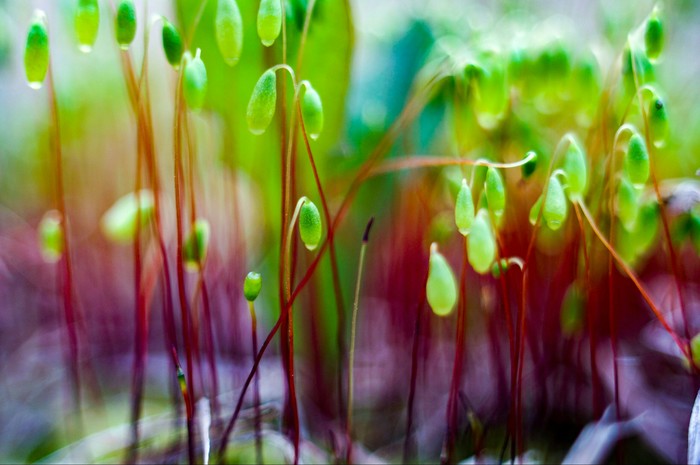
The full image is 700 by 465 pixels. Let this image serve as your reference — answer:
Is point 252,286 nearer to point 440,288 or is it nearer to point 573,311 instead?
point 440,288

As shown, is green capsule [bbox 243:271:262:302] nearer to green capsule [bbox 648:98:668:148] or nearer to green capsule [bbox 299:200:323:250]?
green capsule [bbox 299:200:323:250]

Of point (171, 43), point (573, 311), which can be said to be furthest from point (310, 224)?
point (573, 311)

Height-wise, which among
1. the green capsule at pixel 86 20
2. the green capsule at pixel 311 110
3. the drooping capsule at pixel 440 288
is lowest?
the drooping capsule at pixel 440 288

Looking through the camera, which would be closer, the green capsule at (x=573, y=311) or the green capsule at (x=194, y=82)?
the green capsule at (x=194, y=82)

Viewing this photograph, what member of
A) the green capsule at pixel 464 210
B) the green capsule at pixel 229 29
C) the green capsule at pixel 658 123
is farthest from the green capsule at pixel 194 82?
the green capsule at pixel 658 123

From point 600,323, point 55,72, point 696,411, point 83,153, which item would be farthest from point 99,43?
point 696,411

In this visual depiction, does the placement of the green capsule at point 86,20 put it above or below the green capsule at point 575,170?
above

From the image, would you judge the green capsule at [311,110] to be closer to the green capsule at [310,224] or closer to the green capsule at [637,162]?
the green capsule at [310,224]
